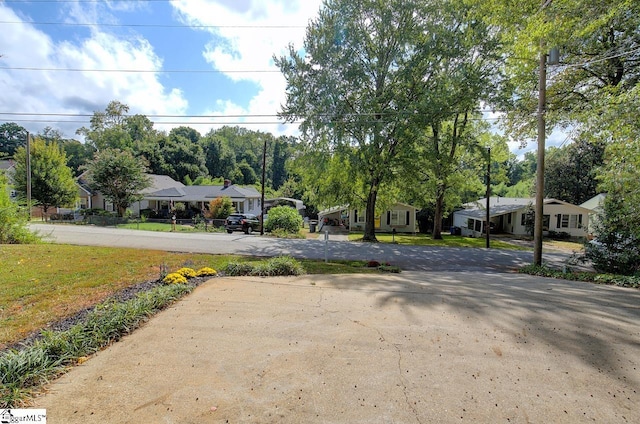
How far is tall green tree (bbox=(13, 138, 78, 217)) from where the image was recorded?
26.1m

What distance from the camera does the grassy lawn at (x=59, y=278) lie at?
474 centimetres

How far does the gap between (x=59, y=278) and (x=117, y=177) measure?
2521 cm

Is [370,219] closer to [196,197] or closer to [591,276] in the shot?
[591,276]

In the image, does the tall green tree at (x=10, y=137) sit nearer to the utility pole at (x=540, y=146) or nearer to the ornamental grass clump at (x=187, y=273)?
the ornamental grass clump at (x=187, y=273)

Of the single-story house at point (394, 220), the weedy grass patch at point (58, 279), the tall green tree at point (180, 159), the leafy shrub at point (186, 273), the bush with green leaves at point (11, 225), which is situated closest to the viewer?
the weedy grass patch at point (58, 279)

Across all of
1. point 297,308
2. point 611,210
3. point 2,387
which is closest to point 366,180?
point 611,210

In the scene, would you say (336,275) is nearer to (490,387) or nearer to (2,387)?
(490,387)

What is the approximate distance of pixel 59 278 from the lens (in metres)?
6.76

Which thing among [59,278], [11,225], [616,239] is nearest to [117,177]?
[11,225]

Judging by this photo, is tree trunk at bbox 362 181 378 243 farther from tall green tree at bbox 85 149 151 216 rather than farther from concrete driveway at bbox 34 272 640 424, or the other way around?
tall green tree at bbox 85 149 151 216

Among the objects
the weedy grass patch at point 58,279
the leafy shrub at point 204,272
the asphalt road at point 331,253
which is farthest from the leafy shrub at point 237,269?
→ the asphalt road at point 331,253

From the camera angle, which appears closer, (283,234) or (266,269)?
(266,269)

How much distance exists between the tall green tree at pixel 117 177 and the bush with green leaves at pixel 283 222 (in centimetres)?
1448

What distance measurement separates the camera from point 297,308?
529 cm
